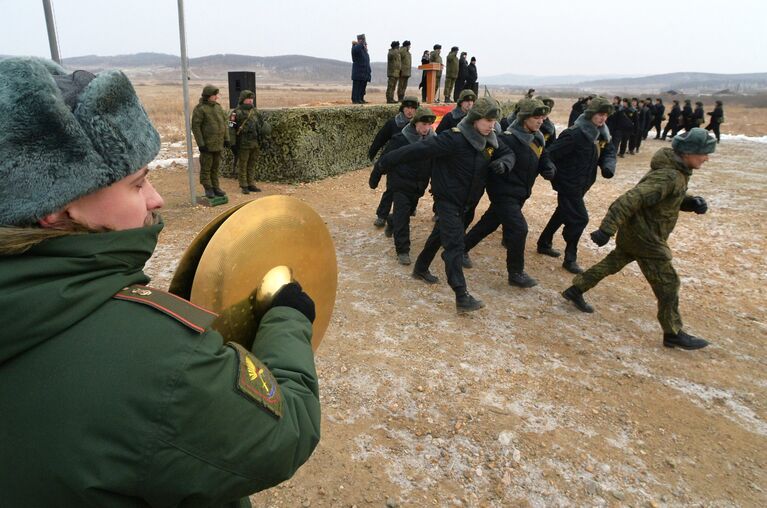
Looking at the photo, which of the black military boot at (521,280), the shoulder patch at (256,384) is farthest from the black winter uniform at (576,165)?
the shoulder patch at (256,384)

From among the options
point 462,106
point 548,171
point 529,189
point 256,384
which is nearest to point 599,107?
point 548,171

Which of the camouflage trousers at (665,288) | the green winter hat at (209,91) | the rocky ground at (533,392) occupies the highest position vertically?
the green winter hat at (209,91)

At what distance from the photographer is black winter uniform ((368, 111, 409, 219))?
6.88 m

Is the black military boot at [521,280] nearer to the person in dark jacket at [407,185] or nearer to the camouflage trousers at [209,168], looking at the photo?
the person in dark jacket at [407,185]

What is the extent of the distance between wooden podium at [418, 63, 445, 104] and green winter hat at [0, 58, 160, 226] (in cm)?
1429

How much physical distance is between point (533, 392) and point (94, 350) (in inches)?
131

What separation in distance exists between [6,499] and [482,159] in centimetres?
465

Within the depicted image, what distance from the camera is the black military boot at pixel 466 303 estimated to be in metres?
4.76

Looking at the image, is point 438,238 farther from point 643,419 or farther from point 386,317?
point 643,419

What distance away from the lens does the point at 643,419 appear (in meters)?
3.36

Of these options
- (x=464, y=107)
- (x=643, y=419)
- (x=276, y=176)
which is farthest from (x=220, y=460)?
(x=276, y=176)

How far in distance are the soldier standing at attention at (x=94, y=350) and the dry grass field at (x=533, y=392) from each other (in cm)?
199

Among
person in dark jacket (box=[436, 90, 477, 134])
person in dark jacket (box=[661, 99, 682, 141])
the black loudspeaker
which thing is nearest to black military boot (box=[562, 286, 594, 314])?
person in dark jacket (box=[436, 90, 477, 134])

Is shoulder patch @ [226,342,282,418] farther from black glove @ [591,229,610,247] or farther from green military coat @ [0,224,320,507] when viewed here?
black glove @ [591,229,610,247]
